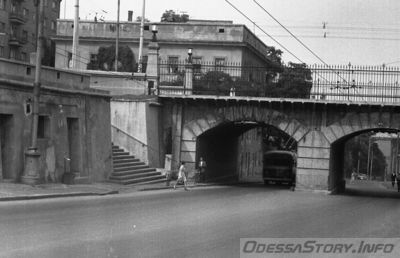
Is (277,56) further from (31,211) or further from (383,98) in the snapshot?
(31,211)

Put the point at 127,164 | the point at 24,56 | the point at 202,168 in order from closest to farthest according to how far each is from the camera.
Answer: the point at 127,164 < the point at 202,168 < the point at 24,56

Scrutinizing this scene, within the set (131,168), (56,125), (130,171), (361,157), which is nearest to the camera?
(56,125)

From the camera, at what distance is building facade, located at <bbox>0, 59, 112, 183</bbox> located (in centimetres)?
2361

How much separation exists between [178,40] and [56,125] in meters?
37.4

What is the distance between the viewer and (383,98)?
35344 mm

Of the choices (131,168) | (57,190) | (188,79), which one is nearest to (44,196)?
(57,190)

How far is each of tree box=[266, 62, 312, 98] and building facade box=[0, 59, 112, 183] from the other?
11.4 m

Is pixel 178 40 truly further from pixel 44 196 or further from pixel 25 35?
pixel 44 196

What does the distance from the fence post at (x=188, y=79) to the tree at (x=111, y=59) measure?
24.2 metres

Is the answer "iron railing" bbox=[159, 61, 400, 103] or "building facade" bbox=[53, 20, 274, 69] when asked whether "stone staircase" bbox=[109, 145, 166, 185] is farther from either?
"building facade" bbox=[53, 20, 274, 69]

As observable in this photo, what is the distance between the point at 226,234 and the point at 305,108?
2384cm

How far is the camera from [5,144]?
2370 centimetres

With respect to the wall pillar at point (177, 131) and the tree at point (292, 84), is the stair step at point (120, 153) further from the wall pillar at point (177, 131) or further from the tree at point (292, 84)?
the tree at point (292, 84)

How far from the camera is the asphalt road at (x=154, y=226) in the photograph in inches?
433
